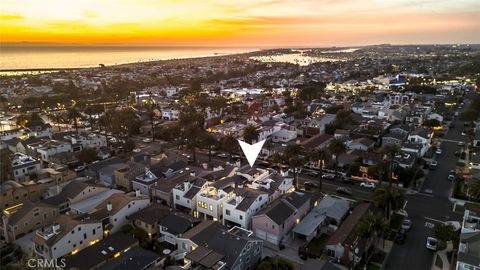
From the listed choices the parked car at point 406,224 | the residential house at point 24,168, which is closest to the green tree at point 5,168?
the residential house at point 24,168

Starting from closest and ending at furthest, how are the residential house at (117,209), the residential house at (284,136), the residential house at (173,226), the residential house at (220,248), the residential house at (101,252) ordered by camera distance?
the residential house at (220,248) → the residential house at (101,252) → the residential house at (173,226) → the residential house at (117,209) → the residential house at (284,136)

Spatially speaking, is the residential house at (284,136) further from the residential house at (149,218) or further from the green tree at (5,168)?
the green tree at (5,168)

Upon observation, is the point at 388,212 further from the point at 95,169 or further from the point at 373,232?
the point at 95,169

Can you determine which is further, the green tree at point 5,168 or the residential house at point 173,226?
the green tree at point 5,168

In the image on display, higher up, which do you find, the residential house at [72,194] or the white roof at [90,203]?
the residential house at [72,194]

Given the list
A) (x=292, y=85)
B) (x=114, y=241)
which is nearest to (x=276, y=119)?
(x=114, y=241)

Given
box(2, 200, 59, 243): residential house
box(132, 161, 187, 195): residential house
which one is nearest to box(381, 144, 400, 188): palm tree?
box(132, 161, 187, 195): residential house
